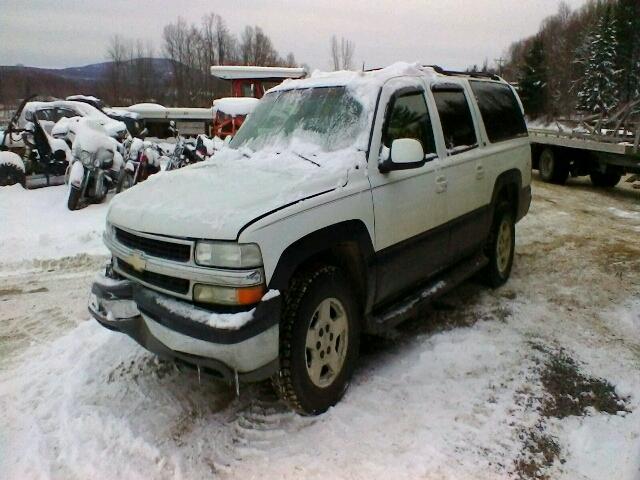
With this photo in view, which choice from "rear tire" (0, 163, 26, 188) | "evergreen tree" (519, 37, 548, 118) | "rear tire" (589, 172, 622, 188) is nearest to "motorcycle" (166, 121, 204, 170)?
"rear tire" (0, 163, 26, 188)

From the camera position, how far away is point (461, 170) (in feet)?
14.2

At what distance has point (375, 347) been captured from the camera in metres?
4.09

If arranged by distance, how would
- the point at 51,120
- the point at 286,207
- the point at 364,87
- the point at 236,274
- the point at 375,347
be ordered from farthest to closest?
the point at 51,120 → the point at 375,347 → the point at 364,87 → the point at 286,207 → the point at 236,274

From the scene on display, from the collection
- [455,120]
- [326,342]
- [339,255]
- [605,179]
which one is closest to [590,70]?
[605,179]

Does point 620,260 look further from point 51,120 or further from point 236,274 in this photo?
point 51,120

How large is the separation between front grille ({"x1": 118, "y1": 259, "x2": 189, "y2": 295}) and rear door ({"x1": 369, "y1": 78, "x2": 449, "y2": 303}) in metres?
1.32

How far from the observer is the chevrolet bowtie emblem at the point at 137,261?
289cm

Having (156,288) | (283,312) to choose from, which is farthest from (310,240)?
(156,288)

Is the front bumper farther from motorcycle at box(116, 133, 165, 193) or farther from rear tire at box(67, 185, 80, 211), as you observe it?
motorcycle at box(116, 133, 165, 193)

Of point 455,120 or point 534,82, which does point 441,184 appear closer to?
point 455,120

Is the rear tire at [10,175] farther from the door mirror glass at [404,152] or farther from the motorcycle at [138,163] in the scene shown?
the door mirror glass at [404,152]

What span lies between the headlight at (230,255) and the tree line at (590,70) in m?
41.8

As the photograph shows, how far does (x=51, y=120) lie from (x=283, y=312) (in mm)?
13449

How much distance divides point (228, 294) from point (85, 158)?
699 centimetres
